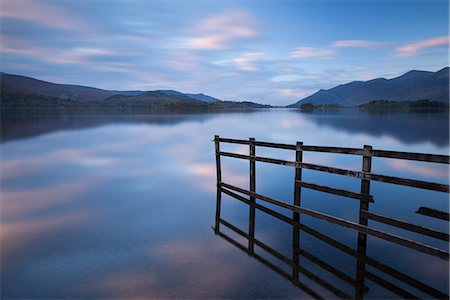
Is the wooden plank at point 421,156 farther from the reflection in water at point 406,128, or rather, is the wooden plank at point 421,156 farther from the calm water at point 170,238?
the reflection in water at point 406,128

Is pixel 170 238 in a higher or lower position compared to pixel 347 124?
lower

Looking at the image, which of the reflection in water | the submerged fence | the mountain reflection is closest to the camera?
the submerged fence

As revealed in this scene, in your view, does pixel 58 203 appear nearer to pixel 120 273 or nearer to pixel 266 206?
pixel 120 273

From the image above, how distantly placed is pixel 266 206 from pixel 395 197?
5.51 meters

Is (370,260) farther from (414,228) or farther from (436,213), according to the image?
(436,213)

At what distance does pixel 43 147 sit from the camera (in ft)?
99.2

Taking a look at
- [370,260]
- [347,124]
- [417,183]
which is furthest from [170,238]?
[347,124]

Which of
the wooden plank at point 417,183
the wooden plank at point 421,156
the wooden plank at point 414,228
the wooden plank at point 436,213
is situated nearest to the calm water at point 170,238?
the wooden plank at point 414,228

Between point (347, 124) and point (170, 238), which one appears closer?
point (170, 238)

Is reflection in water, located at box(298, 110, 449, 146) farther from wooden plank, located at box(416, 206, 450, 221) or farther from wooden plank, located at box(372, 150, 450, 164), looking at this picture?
wooden plank, located at box(416, 206, 450, 221)

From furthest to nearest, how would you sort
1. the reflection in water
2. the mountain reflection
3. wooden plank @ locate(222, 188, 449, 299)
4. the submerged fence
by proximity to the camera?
the mountain reflection < the reflection in water < the submerged fence < wooden plank @ locate(222, 188, 449, 299)

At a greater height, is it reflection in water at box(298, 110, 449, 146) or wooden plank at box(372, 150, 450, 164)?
reflection in water at box(298, 110, 449, 146)

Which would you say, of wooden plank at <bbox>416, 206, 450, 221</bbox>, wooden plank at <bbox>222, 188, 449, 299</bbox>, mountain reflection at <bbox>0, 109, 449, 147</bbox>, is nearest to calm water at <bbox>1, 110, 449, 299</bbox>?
wooden plank at <bbox>222, 188, 449, 299</bbox>

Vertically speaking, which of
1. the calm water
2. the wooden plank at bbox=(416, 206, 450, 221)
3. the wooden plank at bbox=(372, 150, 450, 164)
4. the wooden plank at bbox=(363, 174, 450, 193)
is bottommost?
the calm water
